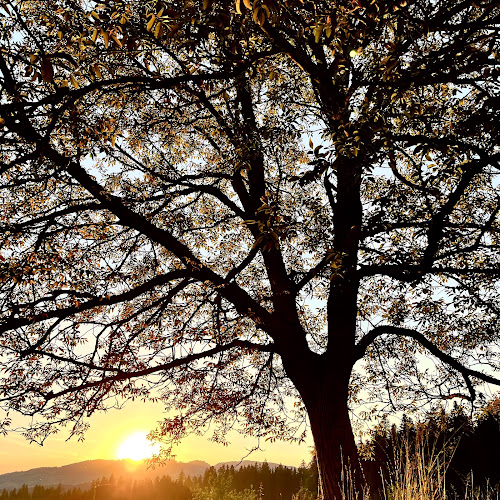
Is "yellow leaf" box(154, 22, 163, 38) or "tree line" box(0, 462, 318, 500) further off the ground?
"yellow leaf" box(154, 22, 163, 38)

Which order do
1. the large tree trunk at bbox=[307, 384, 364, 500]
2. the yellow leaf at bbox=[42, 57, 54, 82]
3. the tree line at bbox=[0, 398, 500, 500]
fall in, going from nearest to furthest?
the yellow leaf at bbox=[42, 57, 54, 82] < the tree line at bbox=[0, 398, 500, 500] < the large tree trunk at bbox=[307, 384, 364, 500]

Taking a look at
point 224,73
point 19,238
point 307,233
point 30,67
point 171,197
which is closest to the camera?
point 30,67

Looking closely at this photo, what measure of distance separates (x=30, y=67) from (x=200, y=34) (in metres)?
1.34

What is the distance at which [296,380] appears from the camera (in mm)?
6926

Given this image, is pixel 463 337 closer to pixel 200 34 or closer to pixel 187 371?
pixel 187 371

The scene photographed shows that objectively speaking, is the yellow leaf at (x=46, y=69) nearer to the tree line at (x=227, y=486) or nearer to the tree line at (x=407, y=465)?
the tree line at (x=407, y=465)

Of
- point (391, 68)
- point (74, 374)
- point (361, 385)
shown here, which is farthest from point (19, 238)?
point (361, 385)

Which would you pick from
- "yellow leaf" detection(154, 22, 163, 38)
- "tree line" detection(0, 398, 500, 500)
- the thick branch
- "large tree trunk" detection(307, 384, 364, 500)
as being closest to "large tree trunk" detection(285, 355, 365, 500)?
"large tree trunk" detection(307, 384, 364, 500)

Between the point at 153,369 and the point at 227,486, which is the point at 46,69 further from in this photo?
the point at 227,486

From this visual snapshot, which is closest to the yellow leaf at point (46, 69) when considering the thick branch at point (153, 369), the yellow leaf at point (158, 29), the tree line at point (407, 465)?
the yellow leaf at point (158, 29)

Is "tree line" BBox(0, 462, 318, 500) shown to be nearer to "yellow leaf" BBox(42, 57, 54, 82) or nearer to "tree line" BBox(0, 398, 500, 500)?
"tree line" BBox(0, 398, 500, 500)

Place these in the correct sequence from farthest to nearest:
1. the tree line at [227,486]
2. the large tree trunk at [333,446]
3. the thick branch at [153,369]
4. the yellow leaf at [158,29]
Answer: the tree line at [227,486]
the thick branch at [153,369]
the large tree trunk at [333,446]
the yellow leaf at [158,29]

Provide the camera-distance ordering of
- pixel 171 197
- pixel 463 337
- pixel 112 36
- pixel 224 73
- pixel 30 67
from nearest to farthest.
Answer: pixel 112 36, pixel 30 67, pixel 224 73, pixel 171 197, pixel 463 337

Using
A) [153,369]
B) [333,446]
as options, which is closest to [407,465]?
[333,446]
